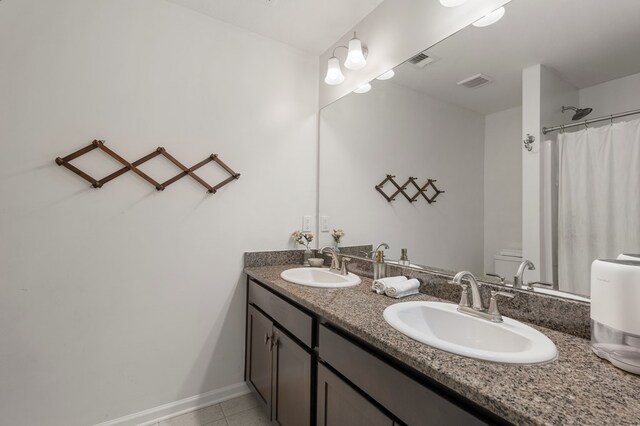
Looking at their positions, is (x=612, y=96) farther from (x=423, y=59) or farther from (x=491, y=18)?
(x=423, y=59)

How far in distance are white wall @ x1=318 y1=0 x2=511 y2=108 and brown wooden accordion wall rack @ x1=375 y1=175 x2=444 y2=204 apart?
652 millimetres

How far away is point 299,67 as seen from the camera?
2.21 meters

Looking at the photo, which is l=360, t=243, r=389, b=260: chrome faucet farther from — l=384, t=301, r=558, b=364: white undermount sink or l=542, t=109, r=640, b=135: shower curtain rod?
l=542, t=109, r=640, b=135: shower curtain rod

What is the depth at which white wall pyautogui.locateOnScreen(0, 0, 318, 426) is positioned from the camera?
1.41 meters

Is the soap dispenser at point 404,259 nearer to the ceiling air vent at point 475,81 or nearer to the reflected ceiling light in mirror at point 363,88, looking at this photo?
the ceiling air vent at point 475,81

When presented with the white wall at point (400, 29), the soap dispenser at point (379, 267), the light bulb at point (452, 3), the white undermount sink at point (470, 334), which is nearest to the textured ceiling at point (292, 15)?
the white wall at point (400, 29)

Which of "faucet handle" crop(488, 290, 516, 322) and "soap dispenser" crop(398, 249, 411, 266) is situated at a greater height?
"soap dispenser" crop(398, 249, 411, 266)

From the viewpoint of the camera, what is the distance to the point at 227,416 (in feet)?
5.67

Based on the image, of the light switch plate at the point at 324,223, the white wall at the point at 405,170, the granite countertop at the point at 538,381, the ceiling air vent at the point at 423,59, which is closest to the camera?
the granite countertop at the point at 538,381

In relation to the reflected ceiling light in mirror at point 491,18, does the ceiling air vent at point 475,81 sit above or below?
below

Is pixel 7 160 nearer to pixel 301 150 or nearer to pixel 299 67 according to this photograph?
pixel 301 150

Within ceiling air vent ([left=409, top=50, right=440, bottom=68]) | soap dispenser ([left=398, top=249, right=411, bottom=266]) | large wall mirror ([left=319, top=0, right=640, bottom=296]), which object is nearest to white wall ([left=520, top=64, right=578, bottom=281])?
large wall mirror ([left=319, top=0, right=640, bottom=296])

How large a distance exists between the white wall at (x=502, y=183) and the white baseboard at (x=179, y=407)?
1713 millimetres

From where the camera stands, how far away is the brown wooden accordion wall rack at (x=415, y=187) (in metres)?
1.49
